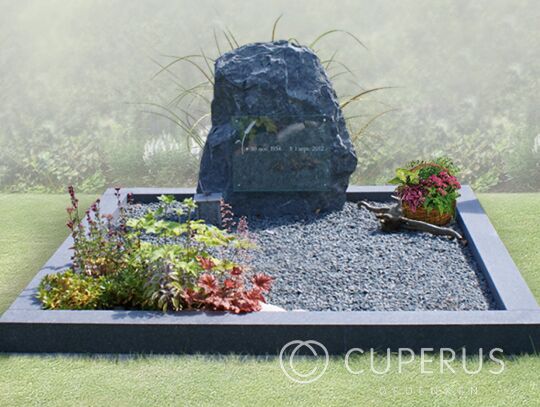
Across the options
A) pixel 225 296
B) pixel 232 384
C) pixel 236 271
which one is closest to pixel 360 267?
pixel 236 271

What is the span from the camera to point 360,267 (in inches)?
244

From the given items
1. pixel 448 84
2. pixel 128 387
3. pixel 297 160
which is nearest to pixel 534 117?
pixel 448 84

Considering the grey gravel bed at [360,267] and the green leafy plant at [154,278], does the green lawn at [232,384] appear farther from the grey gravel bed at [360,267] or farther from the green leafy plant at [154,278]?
the grey gravel bed at [360,267]

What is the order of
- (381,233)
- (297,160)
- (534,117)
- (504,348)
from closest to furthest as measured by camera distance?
1. (504,348)
2. (381,233)
3. (297,160)
4. (534,117)

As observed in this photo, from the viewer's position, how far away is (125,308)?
17.8 ft

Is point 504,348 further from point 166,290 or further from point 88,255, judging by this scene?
point 88,255

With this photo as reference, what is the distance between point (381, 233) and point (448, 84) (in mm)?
7753

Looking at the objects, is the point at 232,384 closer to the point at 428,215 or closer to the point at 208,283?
the point at 208,283

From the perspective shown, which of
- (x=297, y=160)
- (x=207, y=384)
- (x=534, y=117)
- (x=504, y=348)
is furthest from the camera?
(x=534, y=117)

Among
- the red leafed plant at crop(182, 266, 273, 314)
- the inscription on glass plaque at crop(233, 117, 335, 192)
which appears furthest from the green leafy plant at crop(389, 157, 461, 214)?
the red leafed plant at crop(182, 266, 273, 314)
